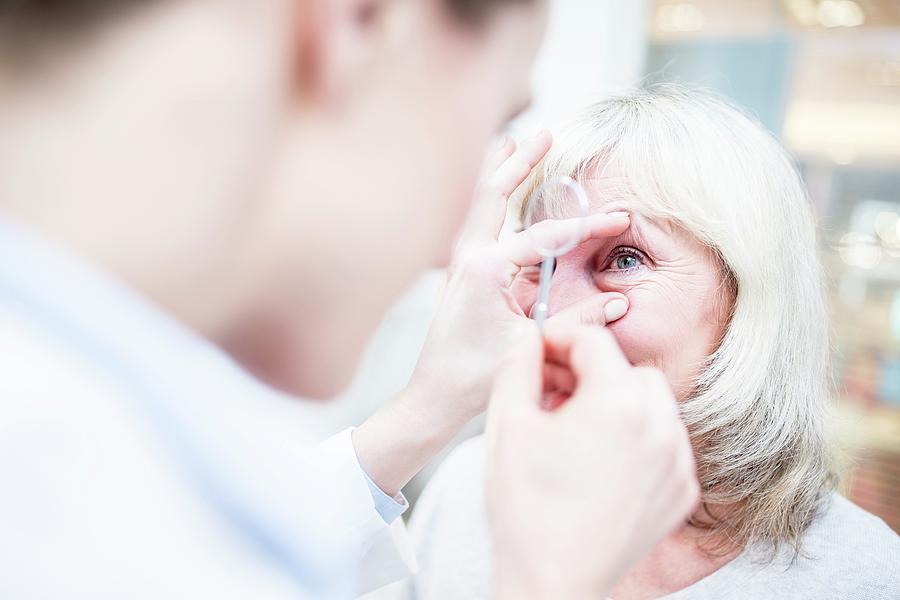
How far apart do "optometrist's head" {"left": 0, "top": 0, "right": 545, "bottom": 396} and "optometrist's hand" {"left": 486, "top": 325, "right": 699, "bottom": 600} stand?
0.13 m

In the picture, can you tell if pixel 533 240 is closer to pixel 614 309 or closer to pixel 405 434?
pixel 614 309

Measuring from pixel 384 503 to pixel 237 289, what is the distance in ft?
1.84

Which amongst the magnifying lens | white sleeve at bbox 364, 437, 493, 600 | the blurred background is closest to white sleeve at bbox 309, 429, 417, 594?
white sleeve at bbox 364, 437, 493, 600

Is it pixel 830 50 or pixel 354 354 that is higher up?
pixel 354 354

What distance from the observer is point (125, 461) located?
1.22 feet

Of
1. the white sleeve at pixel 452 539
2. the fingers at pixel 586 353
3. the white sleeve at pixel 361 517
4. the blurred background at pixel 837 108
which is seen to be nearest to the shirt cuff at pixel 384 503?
the white sleeve at pixel 361 517

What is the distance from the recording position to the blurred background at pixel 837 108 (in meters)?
2.10

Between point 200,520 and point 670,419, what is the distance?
287 millimetres

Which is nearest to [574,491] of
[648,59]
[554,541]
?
[554,541]

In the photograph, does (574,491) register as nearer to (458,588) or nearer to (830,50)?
(458,588)

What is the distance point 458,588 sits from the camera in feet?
3.68

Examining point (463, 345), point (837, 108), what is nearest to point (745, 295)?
point (463, 345)

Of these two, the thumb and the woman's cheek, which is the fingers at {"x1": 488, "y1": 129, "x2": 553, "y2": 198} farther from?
the thumb

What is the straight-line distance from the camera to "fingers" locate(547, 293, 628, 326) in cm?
95
